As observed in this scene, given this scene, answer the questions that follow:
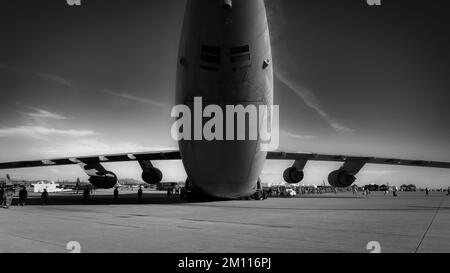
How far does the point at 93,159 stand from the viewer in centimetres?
2884

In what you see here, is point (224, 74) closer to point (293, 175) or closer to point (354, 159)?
point (293, 175)

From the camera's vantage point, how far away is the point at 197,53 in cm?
1600

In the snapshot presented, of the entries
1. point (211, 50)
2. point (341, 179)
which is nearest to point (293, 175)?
point (341, 179)

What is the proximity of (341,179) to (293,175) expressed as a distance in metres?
4.23

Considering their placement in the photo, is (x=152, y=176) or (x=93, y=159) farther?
(x=152, y=176)

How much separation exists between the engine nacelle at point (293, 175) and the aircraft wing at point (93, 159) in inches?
403

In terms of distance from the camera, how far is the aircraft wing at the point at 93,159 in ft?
92.5

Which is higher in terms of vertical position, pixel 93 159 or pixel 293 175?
pixel 93 159

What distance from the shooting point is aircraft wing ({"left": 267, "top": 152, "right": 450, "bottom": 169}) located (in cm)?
3227

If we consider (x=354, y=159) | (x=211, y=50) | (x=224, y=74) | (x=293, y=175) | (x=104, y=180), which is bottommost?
(x=104, y=180)

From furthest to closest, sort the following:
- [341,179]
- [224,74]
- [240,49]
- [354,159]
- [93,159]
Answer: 1. [354,159]
2. [341,179]
3. [93,159]
4. [224,74]
5. [240,49]

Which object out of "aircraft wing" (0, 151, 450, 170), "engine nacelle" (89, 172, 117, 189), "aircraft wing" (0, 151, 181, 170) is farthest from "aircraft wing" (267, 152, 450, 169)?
"engine nacelle" (89, 172, 117, 189)

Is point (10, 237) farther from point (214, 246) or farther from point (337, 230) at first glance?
point (337, 230)
